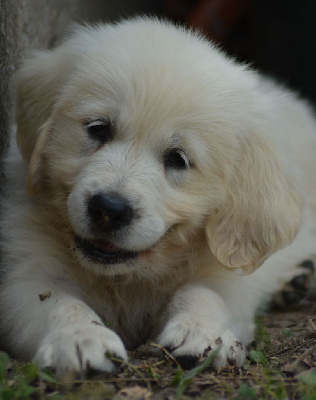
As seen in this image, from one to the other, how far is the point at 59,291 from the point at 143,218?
64 centimetres

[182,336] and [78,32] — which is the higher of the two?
[78,32]

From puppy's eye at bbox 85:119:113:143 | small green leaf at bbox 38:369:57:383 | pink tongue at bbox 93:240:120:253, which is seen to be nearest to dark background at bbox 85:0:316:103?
puppy's eye at bbox 85:119:113:143

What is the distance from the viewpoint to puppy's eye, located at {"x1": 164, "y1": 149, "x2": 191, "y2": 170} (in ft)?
12.1

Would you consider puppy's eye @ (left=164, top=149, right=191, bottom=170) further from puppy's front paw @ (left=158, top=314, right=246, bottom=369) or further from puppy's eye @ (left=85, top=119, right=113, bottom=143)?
puppy's front paw @ (left=158, top=314, right=246, bottom=369)

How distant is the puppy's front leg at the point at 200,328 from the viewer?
3420 millimetres

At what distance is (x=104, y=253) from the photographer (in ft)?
12.2

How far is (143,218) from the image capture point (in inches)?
138

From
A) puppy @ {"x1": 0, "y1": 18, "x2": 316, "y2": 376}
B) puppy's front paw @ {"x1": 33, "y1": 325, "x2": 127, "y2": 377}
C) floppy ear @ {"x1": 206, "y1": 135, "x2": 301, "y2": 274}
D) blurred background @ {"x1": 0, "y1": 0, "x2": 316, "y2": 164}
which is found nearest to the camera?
puppy's front paw @ {"x1": 33, "y1": 325, "x2": 127, "y2": 377}

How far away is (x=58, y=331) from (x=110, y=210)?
1.96 ft

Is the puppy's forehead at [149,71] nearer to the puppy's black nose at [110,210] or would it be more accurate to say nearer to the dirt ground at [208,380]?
the puppy's black nose at [110,210]

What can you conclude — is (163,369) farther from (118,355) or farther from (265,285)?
(265,285)

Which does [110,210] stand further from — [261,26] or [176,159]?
[261,26]

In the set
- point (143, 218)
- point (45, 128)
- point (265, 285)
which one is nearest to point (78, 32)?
point (45, 128)

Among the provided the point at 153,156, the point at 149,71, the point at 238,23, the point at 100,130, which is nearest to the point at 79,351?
the point at 153,156
